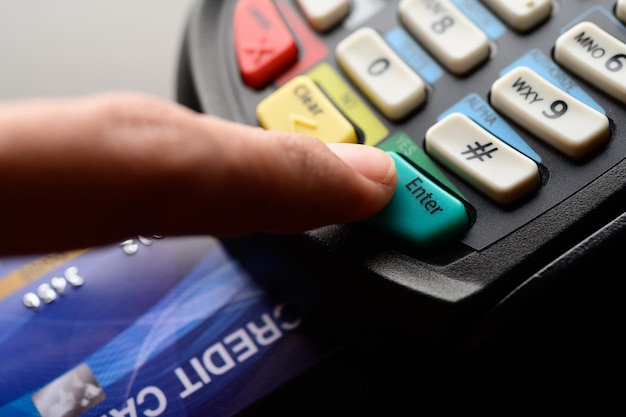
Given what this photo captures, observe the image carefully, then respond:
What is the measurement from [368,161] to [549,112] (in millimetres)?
89

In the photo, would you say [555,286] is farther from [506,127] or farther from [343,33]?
[343,33]

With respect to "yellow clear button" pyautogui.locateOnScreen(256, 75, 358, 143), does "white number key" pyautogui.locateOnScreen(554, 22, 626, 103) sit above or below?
below

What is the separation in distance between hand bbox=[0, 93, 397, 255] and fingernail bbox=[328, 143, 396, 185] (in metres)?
0.03

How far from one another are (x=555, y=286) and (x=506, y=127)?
86mm

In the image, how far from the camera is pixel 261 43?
432mm

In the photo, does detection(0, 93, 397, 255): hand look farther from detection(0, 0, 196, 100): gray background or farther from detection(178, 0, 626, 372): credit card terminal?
detection(0, 0, 196, 100): gray background

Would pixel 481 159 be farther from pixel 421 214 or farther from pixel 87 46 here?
pixel 87 46

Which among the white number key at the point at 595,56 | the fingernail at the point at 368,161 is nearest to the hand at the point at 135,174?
the fingernail at the point at 368,161

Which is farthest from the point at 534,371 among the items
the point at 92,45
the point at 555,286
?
the point at 92,45

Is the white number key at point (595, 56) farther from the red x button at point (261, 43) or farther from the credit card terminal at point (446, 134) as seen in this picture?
the red x button at point (261, 43)

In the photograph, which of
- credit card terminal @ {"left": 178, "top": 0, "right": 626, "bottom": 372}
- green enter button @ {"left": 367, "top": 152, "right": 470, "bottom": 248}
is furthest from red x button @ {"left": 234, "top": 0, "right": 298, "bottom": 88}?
green enter button @ {"left": 367, "top": 152, "right": 470, "bottom": 248}

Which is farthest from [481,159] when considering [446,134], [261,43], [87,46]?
[87,46]

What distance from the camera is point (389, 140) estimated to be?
388mm

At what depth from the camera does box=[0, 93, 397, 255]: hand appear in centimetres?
25
